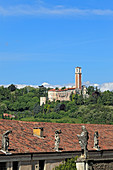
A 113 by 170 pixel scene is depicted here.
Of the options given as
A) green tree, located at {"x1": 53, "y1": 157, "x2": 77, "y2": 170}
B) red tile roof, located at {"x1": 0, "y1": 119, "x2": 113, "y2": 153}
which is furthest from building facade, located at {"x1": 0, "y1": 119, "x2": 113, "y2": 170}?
green tree, located at {"x1": 53, "y1": 157, "x2": 77, "y2": 170}

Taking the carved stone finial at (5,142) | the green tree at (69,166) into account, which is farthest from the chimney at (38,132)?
the carved stone finial at (5,142)

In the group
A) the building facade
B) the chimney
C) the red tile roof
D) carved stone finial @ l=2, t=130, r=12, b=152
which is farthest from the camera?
the chimney

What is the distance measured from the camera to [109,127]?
49.1 metres

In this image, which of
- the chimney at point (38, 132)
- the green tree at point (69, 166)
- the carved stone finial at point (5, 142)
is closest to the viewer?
the carved stone finial at point (5, 142)

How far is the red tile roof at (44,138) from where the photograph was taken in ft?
117

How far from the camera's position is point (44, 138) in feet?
129

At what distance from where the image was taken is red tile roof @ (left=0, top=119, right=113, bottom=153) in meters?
35.7

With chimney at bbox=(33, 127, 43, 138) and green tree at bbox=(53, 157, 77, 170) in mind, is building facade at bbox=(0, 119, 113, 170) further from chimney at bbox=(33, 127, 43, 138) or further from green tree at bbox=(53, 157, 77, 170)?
green tree at bbox=(53, 157, 77, 170)

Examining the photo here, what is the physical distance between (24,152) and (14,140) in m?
2.28

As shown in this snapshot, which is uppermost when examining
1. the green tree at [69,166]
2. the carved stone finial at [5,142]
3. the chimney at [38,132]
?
the chimney at [38,132]

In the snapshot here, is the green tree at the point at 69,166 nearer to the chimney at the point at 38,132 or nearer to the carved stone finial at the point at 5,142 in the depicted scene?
the carved stone finial at the point at 5,142

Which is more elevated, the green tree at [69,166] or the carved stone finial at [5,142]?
the carved stone finial at [5,142]

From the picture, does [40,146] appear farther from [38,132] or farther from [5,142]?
[5,142]

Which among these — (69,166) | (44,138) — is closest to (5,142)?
(69,166)
